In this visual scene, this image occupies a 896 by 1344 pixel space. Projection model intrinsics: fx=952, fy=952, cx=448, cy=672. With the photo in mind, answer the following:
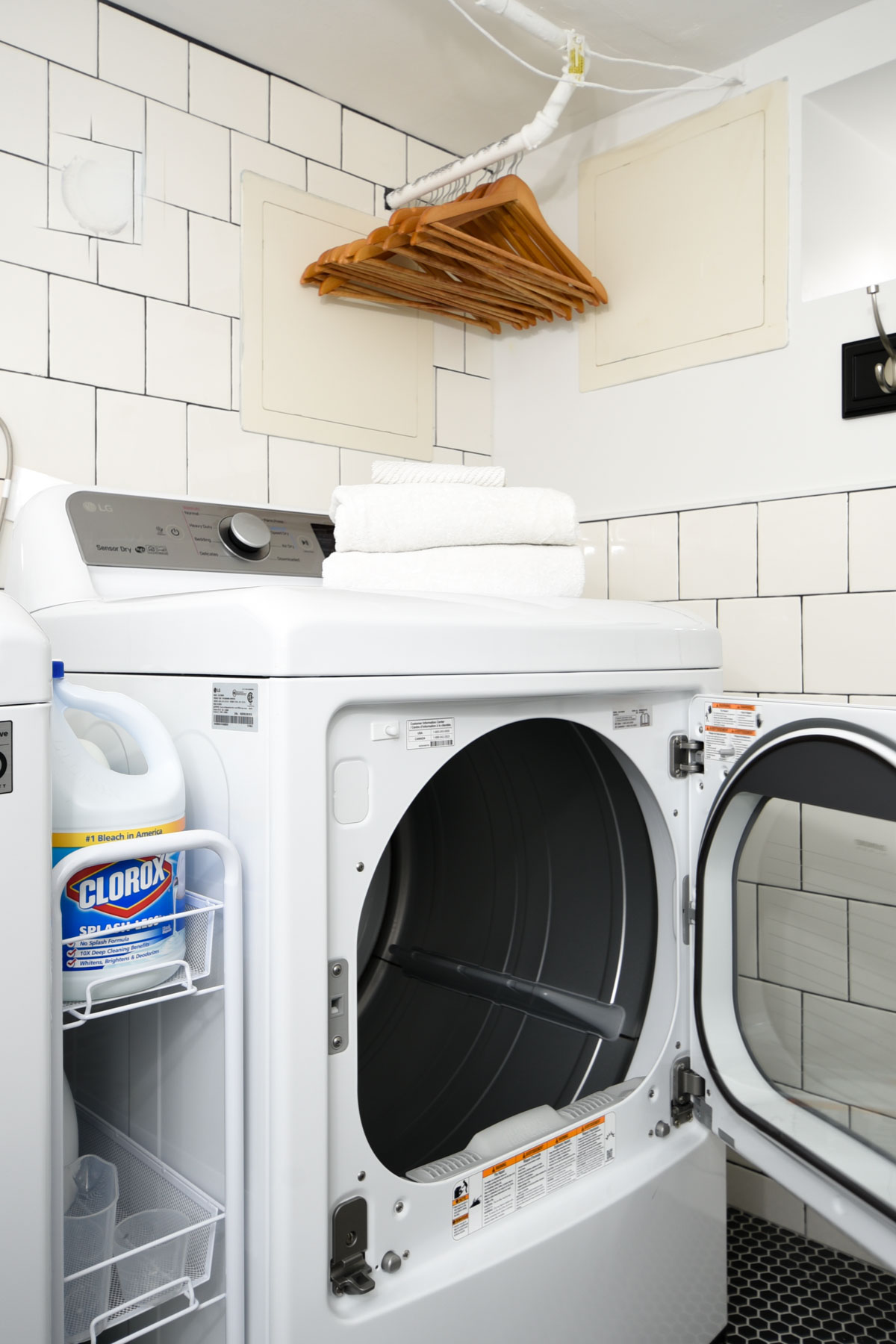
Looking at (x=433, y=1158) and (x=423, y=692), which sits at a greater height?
(x=423, y=692)

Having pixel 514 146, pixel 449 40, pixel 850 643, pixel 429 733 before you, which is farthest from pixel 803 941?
pixel 449 40

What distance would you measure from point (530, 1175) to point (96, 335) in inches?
57.3

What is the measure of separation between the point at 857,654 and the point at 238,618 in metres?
1.17

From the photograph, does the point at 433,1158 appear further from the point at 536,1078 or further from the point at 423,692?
the point at 423,692

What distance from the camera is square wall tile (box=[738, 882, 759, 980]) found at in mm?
1303

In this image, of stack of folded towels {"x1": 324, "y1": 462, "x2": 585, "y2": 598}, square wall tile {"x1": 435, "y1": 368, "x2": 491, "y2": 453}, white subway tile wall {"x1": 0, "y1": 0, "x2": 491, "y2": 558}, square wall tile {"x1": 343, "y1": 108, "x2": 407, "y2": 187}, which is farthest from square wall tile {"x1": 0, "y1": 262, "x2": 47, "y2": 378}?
square wall tile {"x1": 435, "y1": 368, "x2": 491, "y2": 453}

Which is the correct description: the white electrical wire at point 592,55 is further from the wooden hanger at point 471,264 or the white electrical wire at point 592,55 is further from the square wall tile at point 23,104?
the square wall tile at point 23,104

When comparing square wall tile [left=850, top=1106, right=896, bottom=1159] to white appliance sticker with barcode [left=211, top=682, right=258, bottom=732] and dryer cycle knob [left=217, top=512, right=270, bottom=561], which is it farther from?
dryer cycle knob [left=217, top=512, right=270, bottom=561]

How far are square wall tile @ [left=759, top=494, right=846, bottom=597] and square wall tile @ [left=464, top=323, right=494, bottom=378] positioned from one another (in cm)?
84

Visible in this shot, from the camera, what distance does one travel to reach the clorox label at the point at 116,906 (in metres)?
0.85

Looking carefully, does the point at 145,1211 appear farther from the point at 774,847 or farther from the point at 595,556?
the point at 595,556

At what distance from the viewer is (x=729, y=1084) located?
1283 millimetres

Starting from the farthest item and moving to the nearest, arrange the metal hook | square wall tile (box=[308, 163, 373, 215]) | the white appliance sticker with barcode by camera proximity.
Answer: square wall tile (box=[308, 163, 373, 215]), the metal hook, the white appliance sticker with barcode

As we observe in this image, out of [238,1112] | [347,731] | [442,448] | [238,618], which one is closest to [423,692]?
[347,731]
